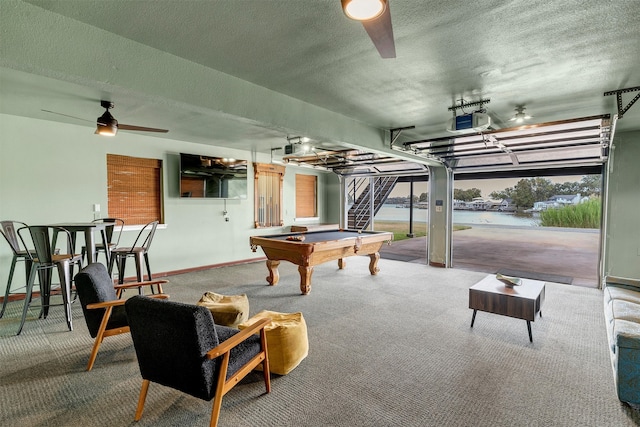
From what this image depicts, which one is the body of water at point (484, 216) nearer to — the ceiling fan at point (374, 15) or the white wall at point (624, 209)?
the white wall at point (624, 209)

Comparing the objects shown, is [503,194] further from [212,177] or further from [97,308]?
[97,308]

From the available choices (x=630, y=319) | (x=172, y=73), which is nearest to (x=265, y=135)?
(x=172, y=73)

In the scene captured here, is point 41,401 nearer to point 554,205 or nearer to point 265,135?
point 265,135

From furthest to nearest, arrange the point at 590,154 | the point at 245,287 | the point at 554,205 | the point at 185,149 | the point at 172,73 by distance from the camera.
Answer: the point at 554,205 → the point at 185,149 → the point at 590,154 → the point at 245,287 → the point at 172,73

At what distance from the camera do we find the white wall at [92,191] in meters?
4.41

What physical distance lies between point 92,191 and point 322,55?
4.54m

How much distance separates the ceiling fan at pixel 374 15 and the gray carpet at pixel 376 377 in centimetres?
228

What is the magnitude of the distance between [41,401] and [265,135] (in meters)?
4.51

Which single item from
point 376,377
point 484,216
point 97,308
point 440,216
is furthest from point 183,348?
point 484,216

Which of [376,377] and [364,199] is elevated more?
[364,199]

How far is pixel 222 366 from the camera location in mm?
1823

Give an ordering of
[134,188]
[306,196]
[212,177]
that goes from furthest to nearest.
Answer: [306,196], [212,177], [134,188]

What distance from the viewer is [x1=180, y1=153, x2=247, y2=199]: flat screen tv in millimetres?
6152

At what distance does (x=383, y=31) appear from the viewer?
162 cm
